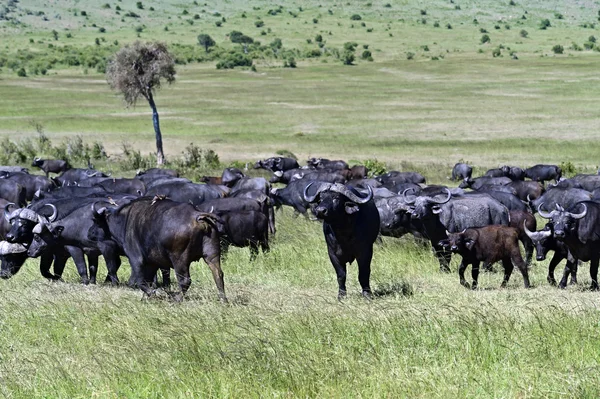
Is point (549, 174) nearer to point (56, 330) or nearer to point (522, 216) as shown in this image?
point (522, 216)

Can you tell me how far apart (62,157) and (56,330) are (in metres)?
A: 31.4

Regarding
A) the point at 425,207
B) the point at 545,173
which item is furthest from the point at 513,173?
the point at 425,207

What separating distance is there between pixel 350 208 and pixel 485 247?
9.80ft

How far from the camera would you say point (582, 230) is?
13.6 metres

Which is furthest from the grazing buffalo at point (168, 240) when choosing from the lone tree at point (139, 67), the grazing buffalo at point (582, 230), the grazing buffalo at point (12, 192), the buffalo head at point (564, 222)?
the lone tree at point (139, 67)

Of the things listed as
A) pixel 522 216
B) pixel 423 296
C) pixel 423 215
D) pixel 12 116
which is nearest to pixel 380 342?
pixel 423 296

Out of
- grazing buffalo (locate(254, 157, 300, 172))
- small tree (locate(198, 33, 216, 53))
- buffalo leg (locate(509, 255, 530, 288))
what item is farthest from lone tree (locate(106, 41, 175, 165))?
small tree (locate(198, 33, 216, 53))

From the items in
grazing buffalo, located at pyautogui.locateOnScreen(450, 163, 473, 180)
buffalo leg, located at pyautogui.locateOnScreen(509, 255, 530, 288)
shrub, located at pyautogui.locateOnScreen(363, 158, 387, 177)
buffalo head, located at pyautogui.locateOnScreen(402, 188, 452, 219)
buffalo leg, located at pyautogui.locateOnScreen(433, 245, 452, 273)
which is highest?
buffalo head, located at pyautogui.locateOnScreen(402, 188, 452, 219)

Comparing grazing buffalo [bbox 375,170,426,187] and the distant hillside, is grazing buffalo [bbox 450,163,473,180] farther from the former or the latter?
the distant hillside

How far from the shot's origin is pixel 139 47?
38.7 m

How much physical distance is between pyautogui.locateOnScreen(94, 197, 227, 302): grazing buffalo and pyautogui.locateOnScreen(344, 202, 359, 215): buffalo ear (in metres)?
1.86

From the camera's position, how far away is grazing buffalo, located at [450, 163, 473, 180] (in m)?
33.1

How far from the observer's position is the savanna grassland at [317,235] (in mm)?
8156

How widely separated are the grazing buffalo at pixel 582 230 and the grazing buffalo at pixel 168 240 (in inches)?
210
